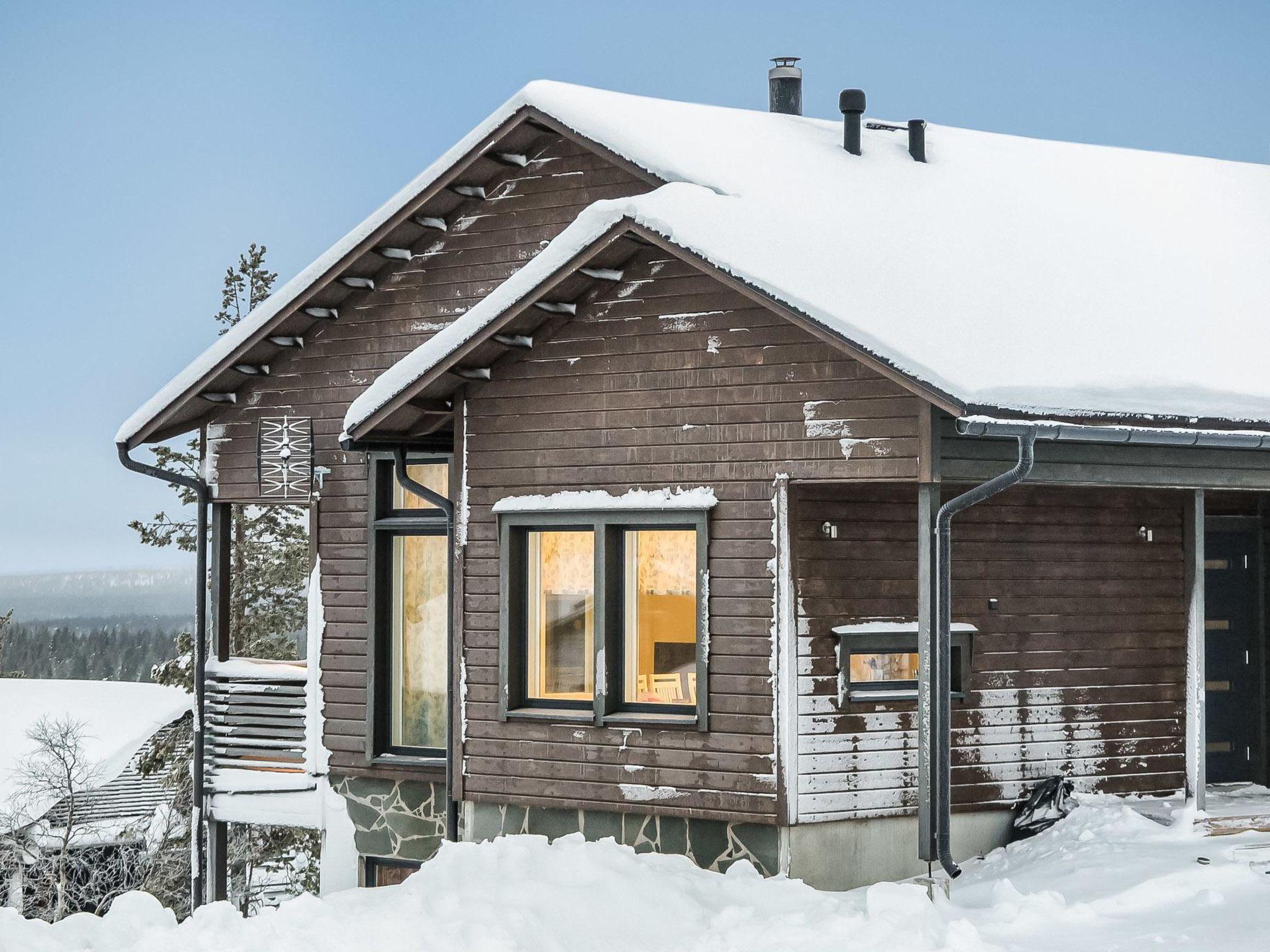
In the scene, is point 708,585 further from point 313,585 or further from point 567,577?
point 313,585

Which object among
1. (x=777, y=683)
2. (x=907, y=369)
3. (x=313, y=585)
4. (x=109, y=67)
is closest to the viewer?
(x=907, y=369)

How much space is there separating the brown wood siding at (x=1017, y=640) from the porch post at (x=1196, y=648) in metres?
0.47

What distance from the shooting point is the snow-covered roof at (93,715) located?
2873 centimetres

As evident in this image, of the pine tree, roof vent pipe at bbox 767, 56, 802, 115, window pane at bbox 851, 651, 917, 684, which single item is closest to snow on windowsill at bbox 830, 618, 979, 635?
window pane at bbox 851, 651, 917, 684

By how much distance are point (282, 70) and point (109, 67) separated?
2629cm

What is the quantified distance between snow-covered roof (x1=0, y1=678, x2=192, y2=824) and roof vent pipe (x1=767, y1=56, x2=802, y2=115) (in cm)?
1777

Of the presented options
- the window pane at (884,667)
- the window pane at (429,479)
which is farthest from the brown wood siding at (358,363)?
the window pane at (884,667)

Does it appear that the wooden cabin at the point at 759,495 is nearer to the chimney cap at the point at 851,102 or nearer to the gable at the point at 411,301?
the gable at the point at 411,301

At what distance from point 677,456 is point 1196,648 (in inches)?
151

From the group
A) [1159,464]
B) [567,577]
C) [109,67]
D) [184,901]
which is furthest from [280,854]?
[109,67]

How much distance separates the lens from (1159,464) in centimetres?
962

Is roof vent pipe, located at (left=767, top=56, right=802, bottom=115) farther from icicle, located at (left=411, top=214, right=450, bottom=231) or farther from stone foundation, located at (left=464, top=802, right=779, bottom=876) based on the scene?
stone foundation, located at (left=464, top=802, right=779, bottom=876)

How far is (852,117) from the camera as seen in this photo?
42.2 ft

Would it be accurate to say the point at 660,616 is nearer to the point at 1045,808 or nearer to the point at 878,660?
the point at 878,660
